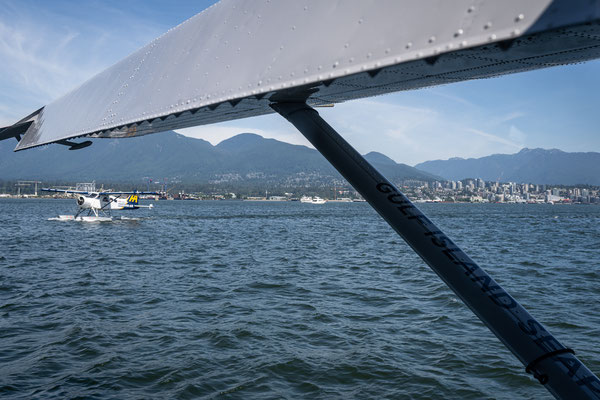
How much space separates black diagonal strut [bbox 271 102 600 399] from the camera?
2.53m

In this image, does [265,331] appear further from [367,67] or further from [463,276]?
[367,67]

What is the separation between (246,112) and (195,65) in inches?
25.7

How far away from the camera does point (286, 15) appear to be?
2.48m

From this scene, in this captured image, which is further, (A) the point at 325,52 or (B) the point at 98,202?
(B) the point at 98,202

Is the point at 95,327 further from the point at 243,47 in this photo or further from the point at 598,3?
the point at 598,3

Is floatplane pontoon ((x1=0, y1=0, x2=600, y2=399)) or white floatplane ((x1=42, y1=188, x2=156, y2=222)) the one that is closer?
floatplane pontoon ((x1=0, y1=0, x2=600, y2=399))

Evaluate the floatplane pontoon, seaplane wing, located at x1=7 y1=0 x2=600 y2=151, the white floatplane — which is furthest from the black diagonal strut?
the white floatplane

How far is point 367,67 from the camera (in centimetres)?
192

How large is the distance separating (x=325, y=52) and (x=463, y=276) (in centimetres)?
160

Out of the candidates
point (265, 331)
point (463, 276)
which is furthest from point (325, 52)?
point (265, 331)

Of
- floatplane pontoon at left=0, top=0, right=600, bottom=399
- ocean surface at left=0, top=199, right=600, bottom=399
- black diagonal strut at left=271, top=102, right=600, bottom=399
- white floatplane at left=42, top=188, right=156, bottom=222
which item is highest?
floatplane pontoon at left=0, top=0, right=600, bottom=399

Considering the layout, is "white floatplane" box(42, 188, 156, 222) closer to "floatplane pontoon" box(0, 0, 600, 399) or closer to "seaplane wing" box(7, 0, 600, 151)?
"seaplane wing" box(7, 0, 600, 151)

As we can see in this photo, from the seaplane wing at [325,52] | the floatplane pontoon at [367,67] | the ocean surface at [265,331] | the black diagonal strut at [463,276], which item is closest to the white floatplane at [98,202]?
the ocean surface at [265,331]

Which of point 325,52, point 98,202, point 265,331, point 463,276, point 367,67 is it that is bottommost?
point 265,331
